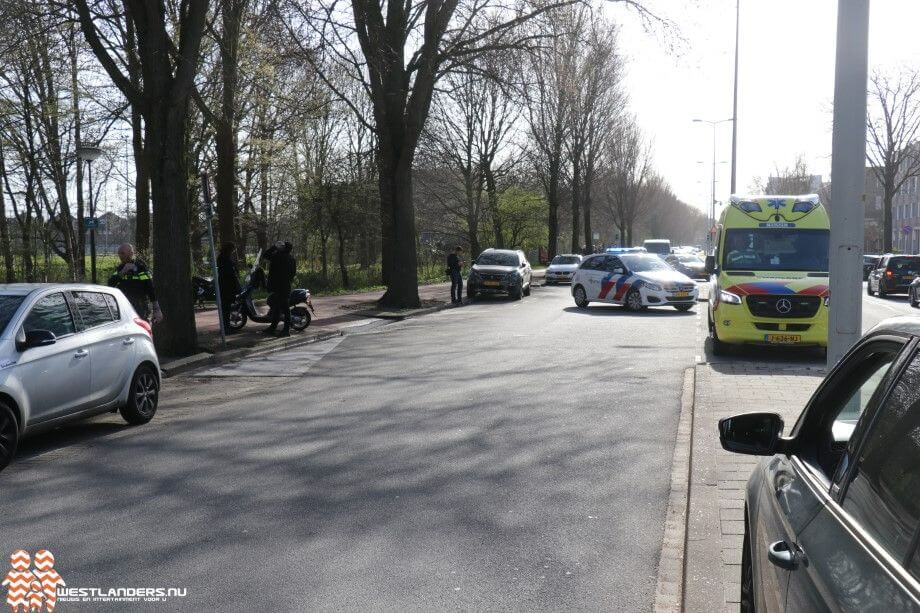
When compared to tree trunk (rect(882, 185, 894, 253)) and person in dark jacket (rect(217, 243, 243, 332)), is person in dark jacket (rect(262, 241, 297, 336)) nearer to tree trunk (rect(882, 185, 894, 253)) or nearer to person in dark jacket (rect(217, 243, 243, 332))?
person in dark jacket (rect(217, 243, 243, 332))

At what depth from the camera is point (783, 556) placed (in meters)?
2.46

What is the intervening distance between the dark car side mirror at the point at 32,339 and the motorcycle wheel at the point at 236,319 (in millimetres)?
11088

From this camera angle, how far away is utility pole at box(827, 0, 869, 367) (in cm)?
572

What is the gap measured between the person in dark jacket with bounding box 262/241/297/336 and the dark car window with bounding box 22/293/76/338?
9.28 m

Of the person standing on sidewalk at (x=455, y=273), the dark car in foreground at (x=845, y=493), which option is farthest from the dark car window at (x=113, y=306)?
the person standing on sidewalk at (x=455, y=273)

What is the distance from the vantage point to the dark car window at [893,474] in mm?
1884

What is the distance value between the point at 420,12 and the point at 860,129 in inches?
778

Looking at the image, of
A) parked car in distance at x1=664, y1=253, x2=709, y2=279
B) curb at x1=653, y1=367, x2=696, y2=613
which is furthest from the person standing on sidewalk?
curb at x1=653, y1=367, x2=696, y2=613

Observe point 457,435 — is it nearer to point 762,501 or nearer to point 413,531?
point 413,531

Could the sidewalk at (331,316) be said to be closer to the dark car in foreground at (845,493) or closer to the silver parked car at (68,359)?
the silver parked car at (68,359)

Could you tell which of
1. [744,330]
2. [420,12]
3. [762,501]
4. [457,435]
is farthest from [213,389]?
[420,12]

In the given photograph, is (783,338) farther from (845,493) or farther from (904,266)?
(904,266)

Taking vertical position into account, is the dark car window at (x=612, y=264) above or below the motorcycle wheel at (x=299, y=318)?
above

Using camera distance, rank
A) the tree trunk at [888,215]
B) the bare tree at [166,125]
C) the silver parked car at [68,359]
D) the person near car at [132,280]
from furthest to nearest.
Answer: the tree trunk at [888,215], the bare tree at [166,125], the person near car at [132,280], the silver parked car at [68,359]
